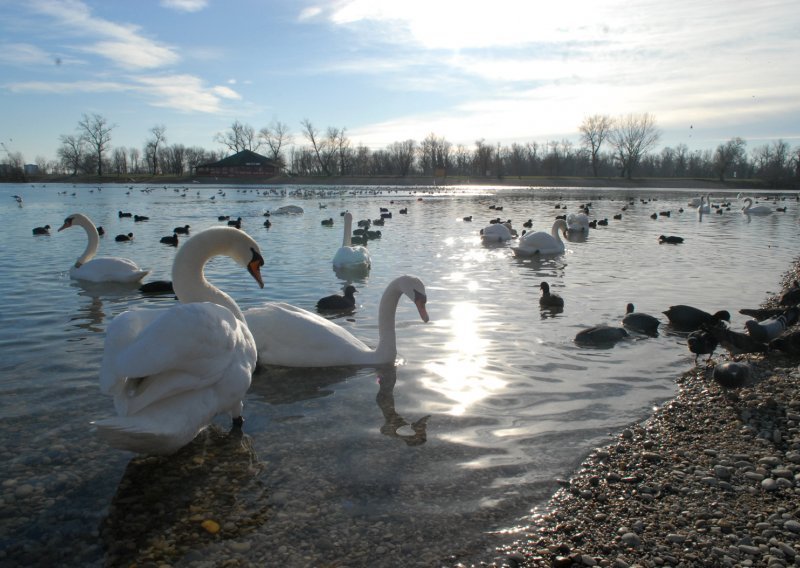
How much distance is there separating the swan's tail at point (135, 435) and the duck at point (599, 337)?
5081mm

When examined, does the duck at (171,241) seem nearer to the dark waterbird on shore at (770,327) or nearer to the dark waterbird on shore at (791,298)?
the dark waterbird on shore at (791,298)

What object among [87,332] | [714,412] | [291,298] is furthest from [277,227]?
[714,412]

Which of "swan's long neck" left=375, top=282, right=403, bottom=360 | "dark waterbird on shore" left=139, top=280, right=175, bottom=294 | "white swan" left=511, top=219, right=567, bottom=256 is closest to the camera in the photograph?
"swan's long neck" left=375, top=282, right=403, bottom=360

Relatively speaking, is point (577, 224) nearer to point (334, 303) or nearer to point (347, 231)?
point (347, 231)

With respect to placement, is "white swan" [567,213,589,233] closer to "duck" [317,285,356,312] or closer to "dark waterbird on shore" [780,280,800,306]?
"dark waterbird on shore" [780,280,800,306]

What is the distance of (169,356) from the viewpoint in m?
3.76

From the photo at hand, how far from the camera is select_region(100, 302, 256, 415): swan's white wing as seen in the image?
3709 millimetres

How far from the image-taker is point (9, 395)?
5.62 meters

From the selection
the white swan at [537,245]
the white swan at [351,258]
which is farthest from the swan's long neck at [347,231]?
the white swan at [537,245]

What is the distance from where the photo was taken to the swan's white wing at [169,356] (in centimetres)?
371

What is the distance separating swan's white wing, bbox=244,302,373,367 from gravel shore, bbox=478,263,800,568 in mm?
2857

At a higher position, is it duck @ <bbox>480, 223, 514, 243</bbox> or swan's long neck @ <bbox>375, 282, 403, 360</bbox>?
duck @ <bbox>480, 223, 514, 243</bbox>

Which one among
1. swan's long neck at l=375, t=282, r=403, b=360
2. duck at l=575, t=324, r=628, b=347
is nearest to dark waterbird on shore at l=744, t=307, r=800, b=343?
duck at l=575, t=324, r=628, b=347

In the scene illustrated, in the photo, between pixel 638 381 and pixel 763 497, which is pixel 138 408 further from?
pixel 638 381
